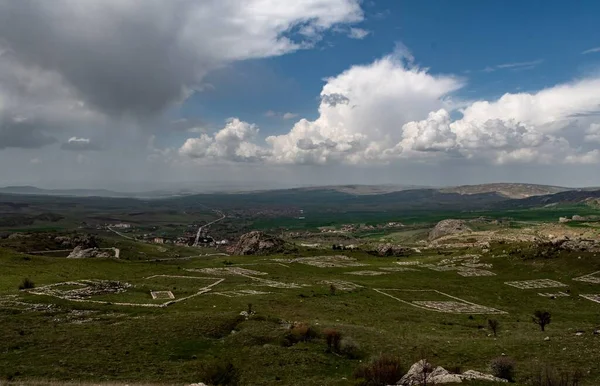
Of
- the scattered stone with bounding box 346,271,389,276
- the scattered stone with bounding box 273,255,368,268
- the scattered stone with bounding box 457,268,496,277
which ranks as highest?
the scattered stone with bounding box 457,268,496,277

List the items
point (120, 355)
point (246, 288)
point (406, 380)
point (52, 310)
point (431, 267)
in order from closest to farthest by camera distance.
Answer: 1. point (406, 380)
2. point (120, 355)
3. point (52, 310)
4. point (246, 288)
5. point (431, 267)

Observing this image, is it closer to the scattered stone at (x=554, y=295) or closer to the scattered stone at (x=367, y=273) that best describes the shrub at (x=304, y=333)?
the scattered stone at (x=554, y=295)

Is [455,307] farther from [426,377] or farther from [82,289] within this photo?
[82,289]

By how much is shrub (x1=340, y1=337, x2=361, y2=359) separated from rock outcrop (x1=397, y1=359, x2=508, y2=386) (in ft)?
26.5

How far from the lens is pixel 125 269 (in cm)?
7944

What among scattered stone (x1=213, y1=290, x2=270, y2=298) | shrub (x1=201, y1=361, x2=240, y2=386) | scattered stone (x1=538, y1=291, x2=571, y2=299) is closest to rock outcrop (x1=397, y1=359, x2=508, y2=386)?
shrub (x1=201, y1=361, x2=240, y2=386)

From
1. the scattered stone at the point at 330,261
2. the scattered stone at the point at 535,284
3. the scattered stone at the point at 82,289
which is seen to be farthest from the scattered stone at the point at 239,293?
the scattered stone at the point at 535,284

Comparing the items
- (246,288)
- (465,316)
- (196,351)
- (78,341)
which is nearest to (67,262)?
(246,288)

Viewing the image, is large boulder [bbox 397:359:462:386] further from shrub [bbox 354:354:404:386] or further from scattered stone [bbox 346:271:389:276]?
scattered stone [bbox 346:271:389:276]

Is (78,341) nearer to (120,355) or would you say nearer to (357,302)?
(120,355)

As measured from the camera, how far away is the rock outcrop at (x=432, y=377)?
859 inches

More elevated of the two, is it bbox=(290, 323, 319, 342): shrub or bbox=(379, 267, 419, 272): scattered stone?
bbox=(290, 323, 319, 342): shrub

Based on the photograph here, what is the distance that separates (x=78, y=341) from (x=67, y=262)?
182 ft

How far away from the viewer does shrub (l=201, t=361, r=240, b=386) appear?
2395 cm
